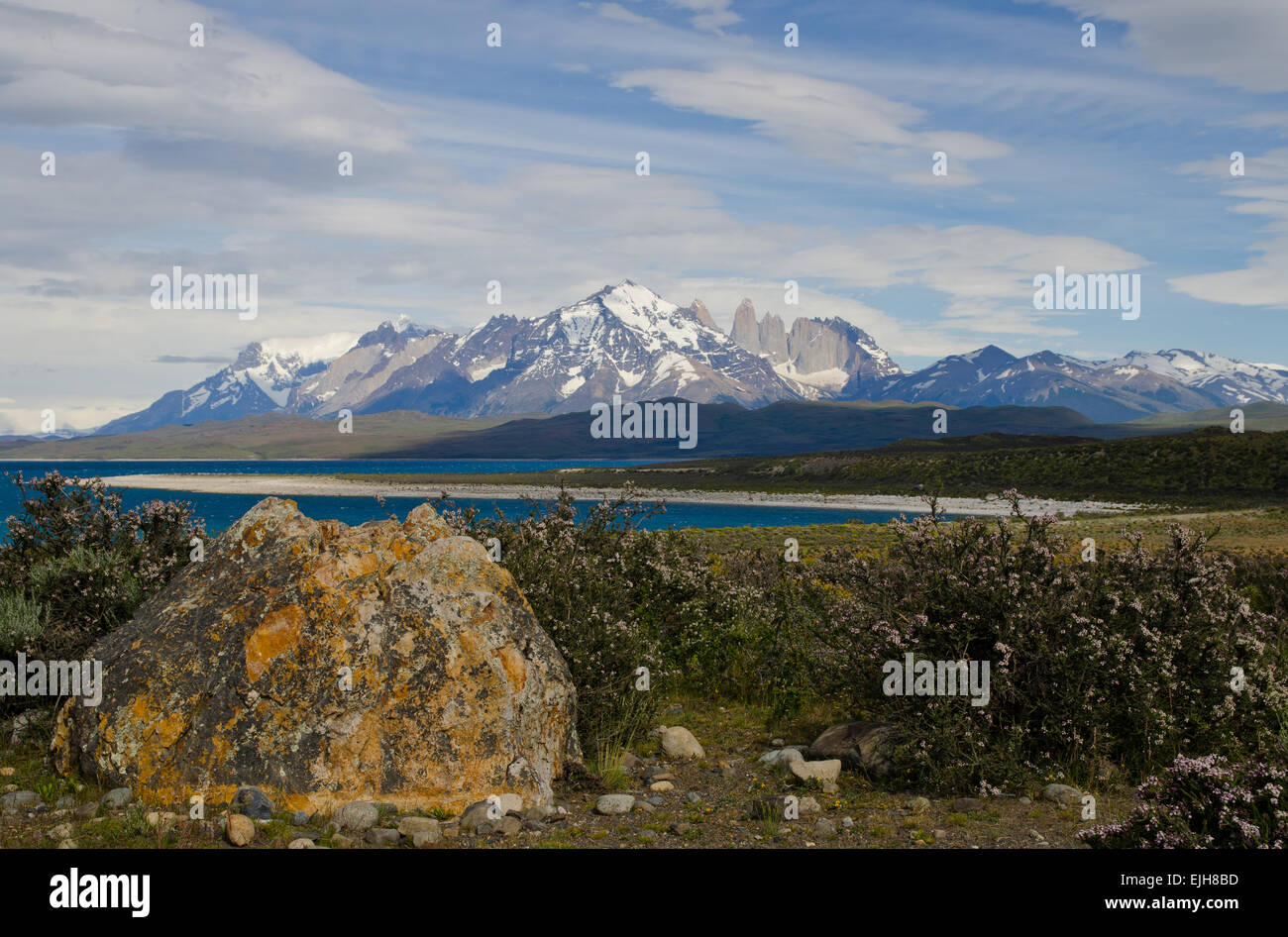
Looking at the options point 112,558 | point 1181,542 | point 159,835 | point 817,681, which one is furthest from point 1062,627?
point 112,558

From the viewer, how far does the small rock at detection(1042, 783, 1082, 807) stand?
830 cm

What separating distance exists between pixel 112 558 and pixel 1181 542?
13373mm

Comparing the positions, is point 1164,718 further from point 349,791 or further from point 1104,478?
point 1104,478

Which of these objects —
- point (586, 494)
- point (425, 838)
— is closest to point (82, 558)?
point (425, 838)

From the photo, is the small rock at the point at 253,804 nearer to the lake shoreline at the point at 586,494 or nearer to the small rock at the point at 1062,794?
the small rock at the point at 1062,794

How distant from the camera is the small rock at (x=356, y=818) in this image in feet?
24.8

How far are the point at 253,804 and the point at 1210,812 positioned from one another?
7.50 meters

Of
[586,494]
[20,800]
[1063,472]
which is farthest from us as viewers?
[586,494]

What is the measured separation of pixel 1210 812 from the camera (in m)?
6.50

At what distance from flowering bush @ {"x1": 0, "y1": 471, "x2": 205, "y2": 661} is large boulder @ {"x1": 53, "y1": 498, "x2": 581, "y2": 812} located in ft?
9.46

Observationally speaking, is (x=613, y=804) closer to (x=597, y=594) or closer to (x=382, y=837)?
(x=382, y=837)

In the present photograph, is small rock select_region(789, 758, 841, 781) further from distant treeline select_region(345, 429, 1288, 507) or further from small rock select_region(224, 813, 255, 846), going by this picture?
distant treeline select_region(345, 429, 1288, 507)

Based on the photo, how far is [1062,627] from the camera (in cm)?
894

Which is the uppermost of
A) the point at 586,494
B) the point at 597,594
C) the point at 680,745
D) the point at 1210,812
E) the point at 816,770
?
the point at 597,594
